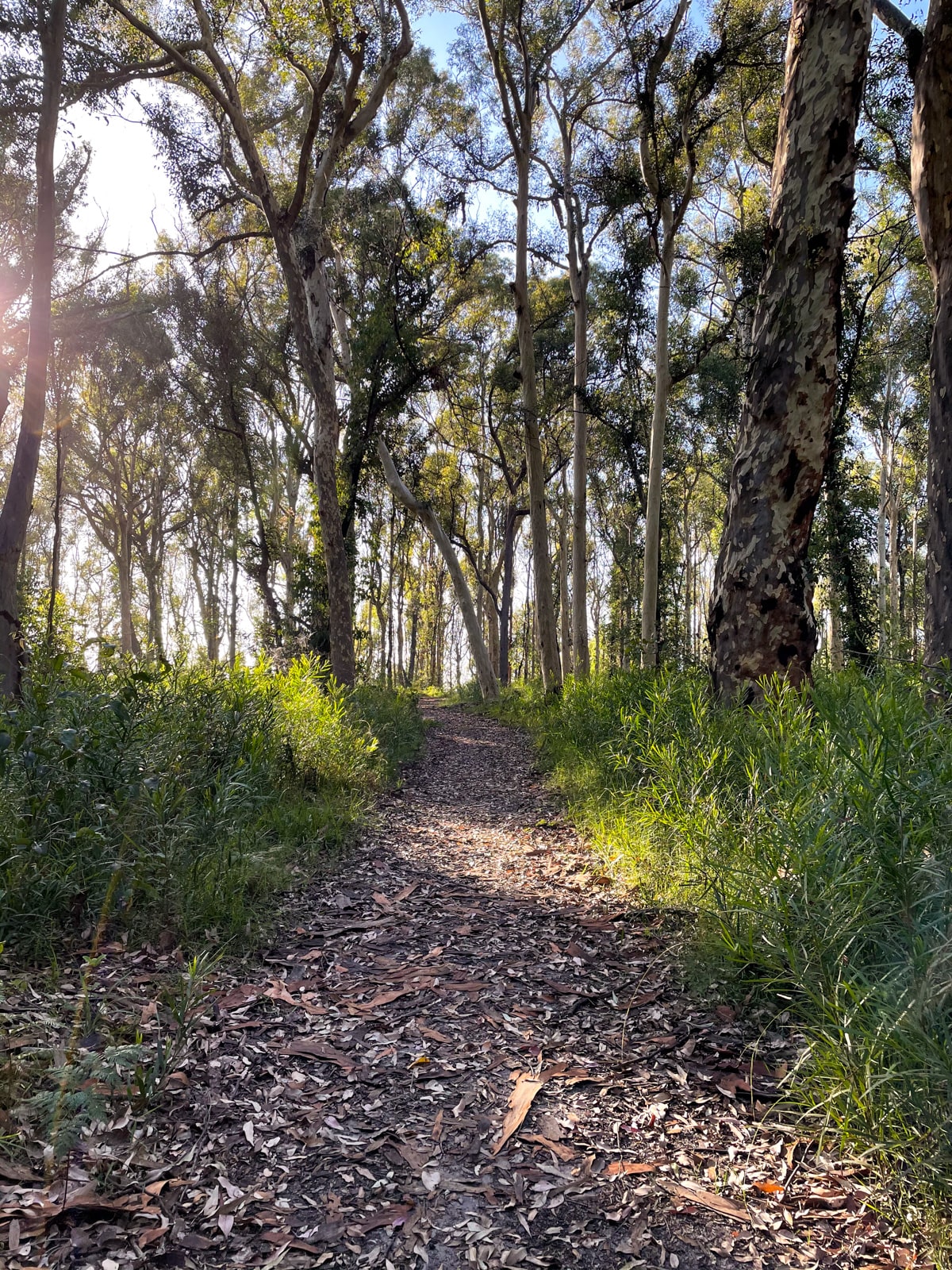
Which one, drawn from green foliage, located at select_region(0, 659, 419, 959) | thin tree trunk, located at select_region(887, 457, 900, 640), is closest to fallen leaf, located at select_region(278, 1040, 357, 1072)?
green foliage, located at select_region(0, 659, 419, 959)

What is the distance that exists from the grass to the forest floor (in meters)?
0.19

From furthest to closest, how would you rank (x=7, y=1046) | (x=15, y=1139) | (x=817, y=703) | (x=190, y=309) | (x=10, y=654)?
(x=190, y=309) < (x=10, y=654) < (x=817, y=703) < (x=7, y=1046) < (x=15, y=1139)

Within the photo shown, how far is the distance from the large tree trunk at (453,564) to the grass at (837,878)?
10617 millimetres

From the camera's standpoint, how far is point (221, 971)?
9.41ft

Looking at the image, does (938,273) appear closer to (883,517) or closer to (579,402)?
(579,402)

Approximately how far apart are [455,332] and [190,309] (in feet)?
21.7

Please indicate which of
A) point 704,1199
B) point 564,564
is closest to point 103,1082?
point 704,1199

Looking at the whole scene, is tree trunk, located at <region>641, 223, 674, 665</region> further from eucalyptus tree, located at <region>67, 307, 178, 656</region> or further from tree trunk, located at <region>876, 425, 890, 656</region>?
eucalyptus tree, located at <region>67, 307, 178, 656</region>

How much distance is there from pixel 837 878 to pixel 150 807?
122 inches

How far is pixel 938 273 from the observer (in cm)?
499

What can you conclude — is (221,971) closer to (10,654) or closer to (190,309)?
(10,654)

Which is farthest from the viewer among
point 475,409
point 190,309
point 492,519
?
point 492,519

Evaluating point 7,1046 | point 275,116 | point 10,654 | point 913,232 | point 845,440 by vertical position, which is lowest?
point 7,1046

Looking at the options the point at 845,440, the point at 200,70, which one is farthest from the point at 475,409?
the point at 200,70
